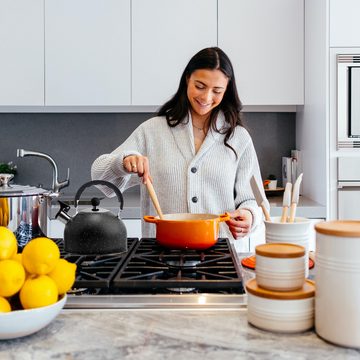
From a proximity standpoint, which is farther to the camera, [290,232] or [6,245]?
[290,232]

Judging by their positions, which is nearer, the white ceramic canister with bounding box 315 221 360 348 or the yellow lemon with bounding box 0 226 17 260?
the white ceramic canister with bounding box 315 221 360 348

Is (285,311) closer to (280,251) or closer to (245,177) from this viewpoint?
(280,251)

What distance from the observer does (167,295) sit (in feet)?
3.34

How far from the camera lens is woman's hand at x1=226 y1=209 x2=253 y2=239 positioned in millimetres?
1667

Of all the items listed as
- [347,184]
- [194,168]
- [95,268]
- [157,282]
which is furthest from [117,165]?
[347,184]

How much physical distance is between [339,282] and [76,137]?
8.59 feet

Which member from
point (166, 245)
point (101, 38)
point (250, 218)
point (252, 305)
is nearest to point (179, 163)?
point (250, 218)

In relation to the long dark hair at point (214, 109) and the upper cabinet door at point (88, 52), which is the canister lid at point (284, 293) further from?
the upper cabinet door at point (88, 52)

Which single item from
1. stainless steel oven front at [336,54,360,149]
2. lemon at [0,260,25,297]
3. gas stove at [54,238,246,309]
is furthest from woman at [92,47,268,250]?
lemon at [0,260,25,297]

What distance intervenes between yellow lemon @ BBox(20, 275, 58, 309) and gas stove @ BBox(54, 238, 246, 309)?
5.2 inches

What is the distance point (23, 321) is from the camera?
81cm

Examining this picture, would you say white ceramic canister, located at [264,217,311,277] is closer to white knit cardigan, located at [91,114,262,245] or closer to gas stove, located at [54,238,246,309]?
gas stove, located at [54,238,246,309]

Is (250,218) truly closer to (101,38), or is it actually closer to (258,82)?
(258,82)

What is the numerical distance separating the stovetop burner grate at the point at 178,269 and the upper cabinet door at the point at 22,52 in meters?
1.76
